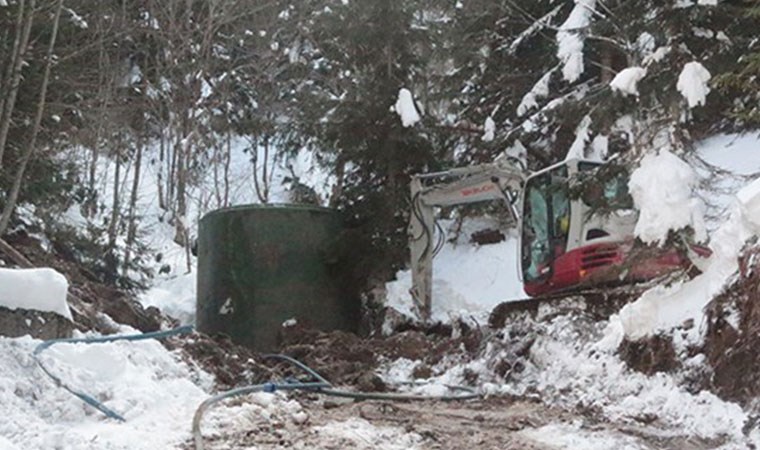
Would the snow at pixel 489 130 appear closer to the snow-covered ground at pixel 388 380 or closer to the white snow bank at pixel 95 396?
the snow-covered ground at pixel 388 380

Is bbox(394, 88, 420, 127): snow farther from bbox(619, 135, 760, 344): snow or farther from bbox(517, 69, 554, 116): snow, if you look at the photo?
bbox(619, 135, 760, 344): snow

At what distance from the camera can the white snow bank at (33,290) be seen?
409 cm

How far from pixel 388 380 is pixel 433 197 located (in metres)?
3.26

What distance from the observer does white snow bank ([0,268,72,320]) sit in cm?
409

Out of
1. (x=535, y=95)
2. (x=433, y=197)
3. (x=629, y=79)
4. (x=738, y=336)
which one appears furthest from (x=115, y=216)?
(x=738, y=336)

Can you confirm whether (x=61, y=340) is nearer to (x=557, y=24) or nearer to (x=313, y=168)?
(x=557, y=24)

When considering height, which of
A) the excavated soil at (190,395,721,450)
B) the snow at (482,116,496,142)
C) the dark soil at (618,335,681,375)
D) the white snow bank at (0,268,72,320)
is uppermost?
the snow at (482,116,496,142)

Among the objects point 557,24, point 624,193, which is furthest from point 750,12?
point 557,24

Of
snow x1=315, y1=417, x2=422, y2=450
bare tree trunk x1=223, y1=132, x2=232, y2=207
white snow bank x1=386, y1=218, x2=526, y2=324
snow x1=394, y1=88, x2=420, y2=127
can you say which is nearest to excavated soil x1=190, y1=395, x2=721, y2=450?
snow x1=315, y1=417, x2=422, y2=450

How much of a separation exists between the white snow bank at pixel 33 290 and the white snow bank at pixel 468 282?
217 inches

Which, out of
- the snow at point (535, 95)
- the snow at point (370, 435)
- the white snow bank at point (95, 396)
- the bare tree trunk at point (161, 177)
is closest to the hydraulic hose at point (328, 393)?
the white snow bank at point (95, 396)

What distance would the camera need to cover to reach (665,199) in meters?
4.91

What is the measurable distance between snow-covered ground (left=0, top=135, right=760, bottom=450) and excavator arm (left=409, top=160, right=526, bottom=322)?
2.52 m

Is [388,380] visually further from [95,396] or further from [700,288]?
[95,396]
